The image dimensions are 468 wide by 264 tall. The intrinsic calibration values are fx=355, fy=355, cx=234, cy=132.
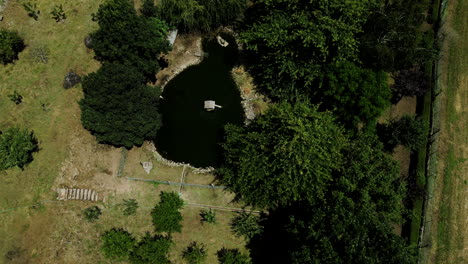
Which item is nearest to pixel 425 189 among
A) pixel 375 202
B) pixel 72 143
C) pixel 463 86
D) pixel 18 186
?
pixel 375 202

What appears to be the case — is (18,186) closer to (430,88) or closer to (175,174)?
(175,174)

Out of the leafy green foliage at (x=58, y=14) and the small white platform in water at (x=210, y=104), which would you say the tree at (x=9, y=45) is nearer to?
the leafy green foliage at (x=58, y=14)

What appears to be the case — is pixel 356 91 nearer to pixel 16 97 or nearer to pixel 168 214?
pixel 168 214

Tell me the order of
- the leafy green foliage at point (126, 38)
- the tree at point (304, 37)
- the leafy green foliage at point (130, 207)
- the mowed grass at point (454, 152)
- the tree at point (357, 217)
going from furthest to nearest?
the leafy green foliage at point (130, 207) < the mowed grass at point (454, 152) < the leafy green foliage at point (126, 38) < the tree at point (304, 37) < the tree at point (357, 217)

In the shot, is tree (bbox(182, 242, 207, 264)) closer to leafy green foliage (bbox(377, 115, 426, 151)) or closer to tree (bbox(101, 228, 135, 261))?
tree (bbox(101, 228, 135, 261))

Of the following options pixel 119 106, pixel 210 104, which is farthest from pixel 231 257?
pixel 119 106

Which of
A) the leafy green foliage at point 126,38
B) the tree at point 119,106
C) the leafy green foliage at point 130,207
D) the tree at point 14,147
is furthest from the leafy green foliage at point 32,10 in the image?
the leafy green foliage at point 130,207

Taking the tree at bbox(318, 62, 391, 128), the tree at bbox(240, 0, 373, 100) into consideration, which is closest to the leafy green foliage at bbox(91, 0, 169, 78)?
the tree at bbox(240, 0, 373, 100)

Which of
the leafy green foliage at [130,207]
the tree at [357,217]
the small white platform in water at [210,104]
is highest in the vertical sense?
the small white platform in water at [210,104]
